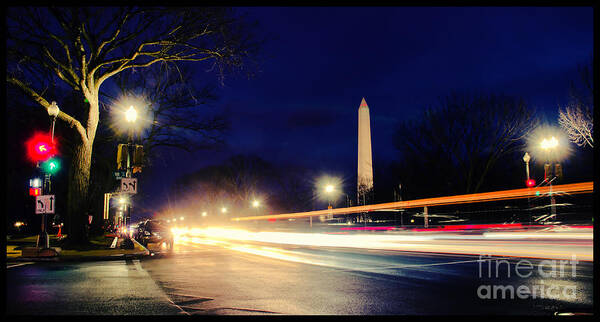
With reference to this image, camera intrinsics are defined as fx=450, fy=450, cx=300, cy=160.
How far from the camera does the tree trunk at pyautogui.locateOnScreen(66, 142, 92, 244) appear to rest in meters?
18.5

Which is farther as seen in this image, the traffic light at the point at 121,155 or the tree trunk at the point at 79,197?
the tree trunk at the point at 79,197

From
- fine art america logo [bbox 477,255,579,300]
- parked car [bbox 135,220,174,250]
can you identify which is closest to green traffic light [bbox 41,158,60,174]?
parked car [bbox 135,220,174,250]

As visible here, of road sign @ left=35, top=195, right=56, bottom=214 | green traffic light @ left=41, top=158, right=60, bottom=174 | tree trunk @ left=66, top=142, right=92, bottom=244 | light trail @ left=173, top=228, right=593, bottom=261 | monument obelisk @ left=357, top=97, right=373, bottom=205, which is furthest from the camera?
monument obelisk @ left=357, top=97, right=373, bottom=205

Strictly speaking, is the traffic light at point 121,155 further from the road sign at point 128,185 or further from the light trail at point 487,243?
the light trail at point 487,243

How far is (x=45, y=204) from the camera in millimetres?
14938

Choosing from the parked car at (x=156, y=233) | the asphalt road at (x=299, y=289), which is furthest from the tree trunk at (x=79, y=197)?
the asphalt road at (x=299, y=289)

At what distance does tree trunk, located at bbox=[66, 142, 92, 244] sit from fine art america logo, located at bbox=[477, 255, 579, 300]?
50.3 ft

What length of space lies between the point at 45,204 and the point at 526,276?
47.3ft

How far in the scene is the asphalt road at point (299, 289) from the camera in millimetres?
6688

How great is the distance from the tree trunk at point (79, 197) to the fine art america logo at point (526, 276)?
15338mm

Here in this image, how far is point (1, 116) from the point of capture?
844cm

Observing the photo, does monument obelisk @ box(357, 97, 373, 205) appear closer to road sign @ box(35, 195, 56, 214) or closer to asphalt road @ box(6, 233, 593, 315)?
asphalt road @ box(6, 233, 593, 315)

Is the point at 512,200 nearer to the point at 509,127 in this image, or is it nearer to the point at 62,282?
the point at 62,282

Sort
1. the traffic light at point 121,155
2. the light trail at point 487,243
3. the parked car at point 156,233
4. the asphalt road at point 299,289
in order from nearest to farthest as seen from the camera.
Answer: the asphalt road at point 299,289, the light trail at point 487,243, the traffic light at point 121,155, the parked car at point 156,233
